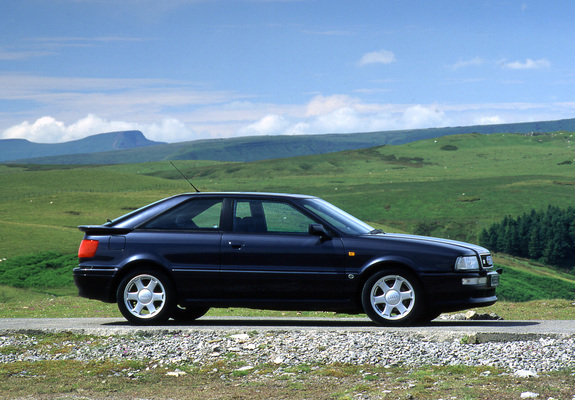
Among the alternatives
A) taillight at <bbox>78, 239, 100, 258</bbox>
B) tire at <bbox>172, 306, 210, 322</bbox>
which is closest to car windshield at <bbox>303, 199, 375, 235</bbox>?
tire at <bbox>172, 306, 210, 322</bbox>

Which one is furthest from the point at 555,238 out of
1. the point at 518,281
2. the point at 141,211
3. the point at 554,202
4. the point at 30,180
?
the point at 141,211

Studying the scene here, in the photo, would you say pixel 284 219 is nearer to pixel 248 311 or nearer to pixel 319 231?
pixel 319 231

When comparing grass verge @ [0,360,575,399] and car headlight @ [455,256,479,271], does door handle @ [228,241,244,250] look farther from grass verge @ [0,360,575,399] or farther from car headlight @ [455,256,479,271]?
car headlight @ [455,256,479,271]

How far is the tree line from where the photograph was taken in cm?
12988

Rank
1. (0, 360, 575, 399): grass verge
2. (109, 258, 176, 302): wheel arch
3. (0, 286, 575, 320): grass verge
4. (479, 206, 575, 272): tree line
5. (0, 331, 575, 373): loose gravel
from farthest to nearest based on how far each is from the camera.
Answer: (479, 206, 575, 272): tree line
(0, 286, 575, 320): grass verge
(109, 258, 176, 302): wheel arch
(0, 331, 575, 373): loose gravel
(0, 360, 575, 399): grass verge

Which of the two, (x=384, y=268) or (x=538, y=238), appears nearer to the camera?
(x=384, y=268)

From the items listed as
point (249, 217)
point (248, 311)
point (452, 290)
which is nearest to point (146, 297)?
point (249, 217)

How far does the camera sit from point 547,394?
22.1 feet

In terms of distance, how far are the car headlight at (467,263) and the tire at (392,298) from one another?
615 millimetres

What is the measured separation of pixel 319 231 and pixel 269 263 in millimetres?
830

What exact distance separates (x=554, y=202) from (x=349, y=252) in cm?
15611

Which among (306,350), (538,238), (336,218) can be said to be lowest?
(538,238)

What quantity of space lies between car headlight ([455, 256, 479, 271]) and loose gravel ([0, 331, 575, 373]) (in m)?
1.46

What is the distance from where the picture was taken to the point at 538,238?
431ft
